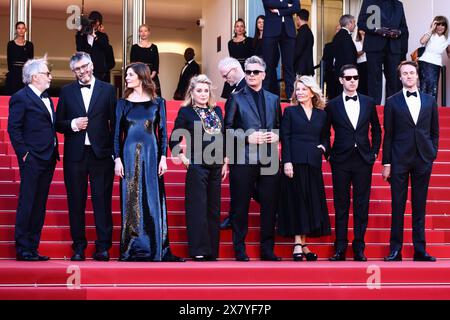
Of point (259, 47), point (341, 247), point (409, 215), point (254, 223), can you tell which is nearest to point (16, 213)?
point (254, 223)

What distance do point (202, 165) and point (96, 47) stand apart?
6180 mm

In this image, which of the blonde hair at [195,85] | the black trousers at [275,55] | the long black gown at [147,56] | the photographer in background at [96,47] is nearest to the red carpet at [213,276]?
the blonde hair at [195,85]

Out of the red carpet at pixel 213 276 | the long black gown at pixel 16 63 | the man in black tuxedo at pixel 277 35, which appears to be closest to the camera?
the red carpet at pixel 213 276

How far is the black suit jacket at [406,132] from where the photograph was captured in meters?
9.65

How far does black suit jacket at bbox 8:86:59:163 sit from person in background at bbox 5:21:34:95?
588 centimetres

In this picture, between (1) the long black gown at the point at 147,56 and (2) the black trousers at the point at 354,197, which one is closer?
(2) the black trousers at the point at 354,197

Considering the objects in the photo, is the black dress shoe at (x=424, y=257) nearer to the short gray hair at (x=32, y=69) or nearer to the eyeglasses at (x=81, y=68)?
the eyeglasses at (x=81, y=68)

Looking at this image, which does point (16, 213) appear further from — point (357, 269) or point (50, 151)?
point (357, 269)

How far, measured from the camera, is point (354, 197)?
9719 mm

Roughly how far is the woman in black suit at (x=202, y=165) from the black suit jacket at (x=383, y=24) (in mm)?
4365

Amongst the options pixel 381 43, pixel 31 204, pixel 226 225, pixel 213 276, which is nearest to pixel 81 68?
pixel 31 204

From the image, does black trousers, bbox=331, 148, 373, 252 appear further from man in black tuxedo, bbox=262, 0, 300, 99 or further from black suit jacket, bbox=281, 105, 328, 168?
man in black tuxedo, bbox=262, 0, 300, 99

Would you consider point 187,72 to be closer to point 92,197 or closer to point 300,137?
point 300,137

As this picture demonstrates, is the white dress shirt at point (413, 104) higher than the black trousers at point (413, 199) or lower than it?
higher
